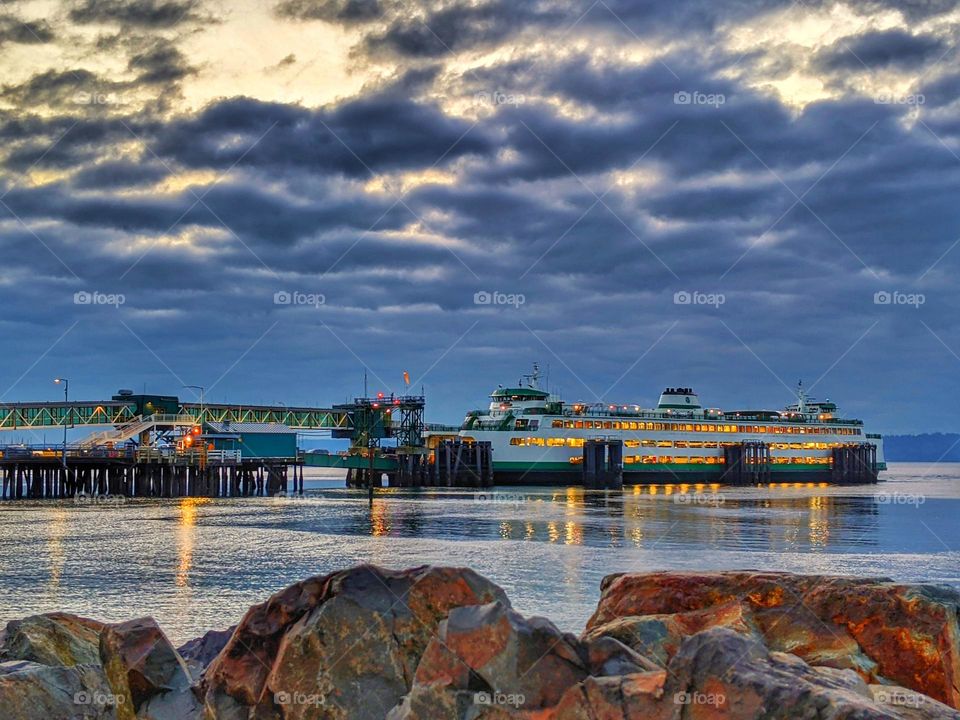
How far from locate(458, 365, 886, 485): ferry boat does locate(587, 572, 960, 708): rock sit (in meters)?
98.9

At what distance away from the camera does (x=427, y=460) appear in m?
115

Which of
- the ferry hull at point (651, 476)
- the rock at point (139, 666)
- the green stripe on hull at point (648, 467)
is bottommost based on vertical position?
Answer: the ferry hull at point (651, 476)

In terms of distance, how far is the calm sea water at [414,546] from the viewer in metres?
28.4

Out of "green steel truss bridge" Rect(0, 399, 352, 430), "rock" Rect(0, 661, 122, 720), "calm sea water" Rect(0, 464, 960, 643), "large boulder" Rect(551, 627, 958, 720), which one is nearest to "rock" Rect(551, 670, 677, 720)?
"large boulder" Rect(551, 627, 958, 720)

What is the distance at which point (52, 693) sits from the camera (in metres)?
11.4

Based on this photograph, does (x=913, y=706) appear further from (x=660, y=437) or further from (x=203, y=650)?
(x=660, y=437)

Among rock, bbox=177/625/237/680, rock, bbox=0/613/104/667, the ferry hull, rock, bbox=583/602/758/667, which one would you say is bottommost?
the ferry hull

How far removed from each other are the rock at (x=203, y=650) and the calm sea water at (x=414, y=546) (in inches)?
205

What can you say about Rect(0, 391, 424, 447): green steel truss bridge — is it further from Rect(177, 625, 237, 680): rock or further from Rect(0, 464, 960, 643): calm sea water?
Rect(177, 625, 237, 680): rock

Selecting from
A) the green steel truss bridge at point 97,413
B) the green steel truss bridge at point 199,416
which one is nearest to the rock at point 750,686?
the green steel truss bridge at point 199,416

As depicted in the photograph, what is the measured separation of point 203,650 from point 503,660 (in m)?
8.05

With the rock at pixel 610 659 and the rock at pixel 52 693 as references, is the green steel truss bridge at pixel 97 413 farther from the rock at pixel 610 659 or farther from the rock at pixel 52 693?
the rock at pixel 610 659

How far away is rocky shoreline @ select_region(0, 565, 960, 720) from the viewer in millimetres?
9117

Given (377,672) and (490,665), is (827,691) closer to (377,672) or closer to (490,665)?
(490,665)
